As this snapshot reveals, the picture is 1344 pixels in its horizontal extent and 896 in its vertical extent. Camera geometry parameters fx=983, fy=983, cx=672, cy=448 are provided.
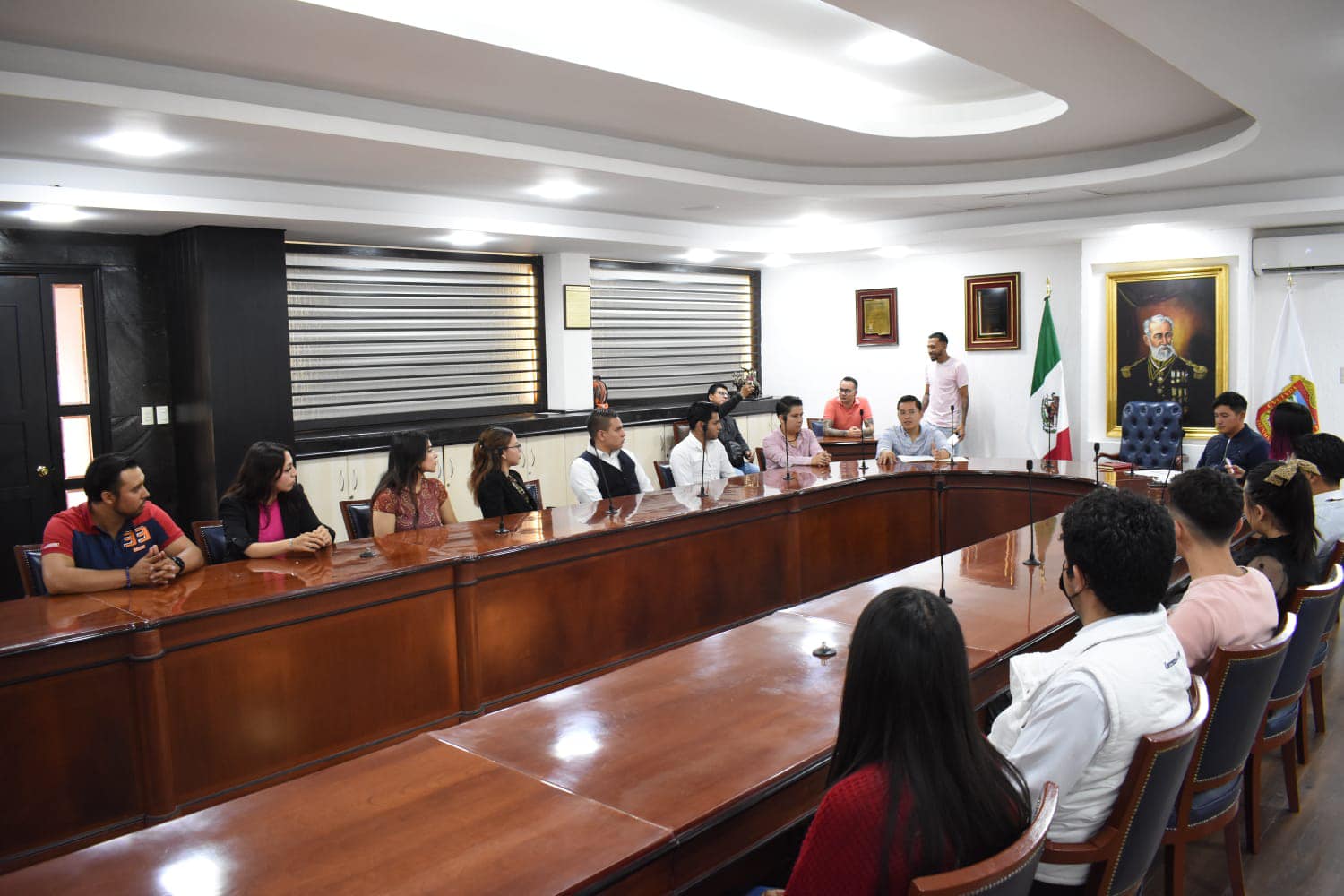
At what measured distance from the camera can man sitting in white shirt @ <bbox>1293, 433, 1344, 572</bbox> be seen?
3.99m

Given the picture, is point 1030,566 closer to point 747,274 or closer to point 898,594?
point 898,594

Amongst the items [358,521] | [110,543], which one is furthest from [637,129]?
[110,543]

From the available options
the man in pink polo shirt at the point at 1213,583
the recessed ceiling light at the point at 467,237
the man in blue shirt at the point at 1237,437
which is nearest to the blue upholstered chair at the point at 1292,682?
the man in pink polo shirt at the point at 1213,583

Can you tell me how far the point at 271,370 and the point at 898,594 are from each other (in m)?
5.95

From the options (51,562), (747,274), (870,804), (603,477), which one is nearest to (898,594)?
(870,804)

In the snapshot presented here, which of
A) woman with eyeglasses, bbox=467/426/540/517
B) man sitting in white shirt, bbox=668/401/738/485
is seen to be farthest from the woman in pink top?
woman with eyeglasses, bbox=467/426/540/517

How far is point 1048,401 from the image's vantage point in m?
8.64

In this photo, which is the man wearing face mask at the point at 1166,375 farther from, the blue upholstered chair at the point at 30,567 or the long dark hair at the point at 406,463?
the blue upholstered chair at the point at 30,567

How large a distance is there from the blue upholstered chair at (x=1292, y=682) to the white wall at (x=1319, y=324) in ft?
17.5

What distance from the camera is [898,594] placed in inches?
61.0

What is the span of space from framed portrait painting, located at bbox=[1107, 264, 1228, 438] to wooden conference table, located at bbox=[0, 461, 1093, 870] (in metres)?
4.37

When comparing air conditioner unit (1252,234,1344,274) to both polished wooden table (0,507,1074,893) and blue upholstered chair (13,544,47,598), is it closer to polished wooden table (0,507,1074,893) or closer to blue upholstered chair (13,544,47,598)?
polished wooden table (0,507,1074,893)

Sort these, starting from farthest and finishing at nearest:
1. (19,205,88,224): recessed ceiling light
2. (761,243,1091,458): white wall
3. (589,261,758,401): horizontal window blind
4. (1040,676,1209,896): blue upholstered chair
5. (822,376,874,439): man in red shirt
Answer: (589,261,758,401): horizontal window blind, (822,376,874,439): man in red shirt, (761,243,1091,458): white wall, (19,205,88,224): recessed ceiling light, (1040,676,1209,896): blue upholstered chair

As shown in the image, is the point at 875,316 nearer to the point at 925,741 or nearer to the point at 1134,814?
the point at 1134,814
